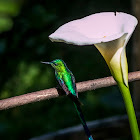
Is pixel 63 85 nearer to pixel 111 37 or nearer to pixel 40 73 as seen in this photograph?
pixel 111 37

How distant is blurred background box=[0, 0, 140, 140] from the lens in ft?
6.15

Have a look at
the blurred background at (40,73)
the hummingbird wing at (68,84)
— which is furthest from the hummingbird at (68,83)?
the blurred background at (40,73)

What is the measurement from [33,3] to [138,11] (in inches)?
38.1

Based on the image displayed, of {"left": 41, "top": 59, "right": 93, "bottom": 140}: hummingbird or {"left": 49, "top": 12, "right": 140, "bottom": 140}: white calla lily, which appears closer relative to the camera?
{"left": 49, "top": 12, "right": 140, "bottom": 140}: white calla lily

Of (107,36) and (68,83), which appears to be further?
(68,83)

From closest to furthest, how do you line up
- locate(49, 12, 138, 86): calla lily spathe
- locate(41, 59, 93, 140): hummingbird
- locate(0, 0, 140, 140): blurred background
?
1. locate(49, 12, 138, 86): calla lily spathe
2. locate(41, 59, 93, 140): hummingbird
3. locate(0, 0, 140, 140): blurred background

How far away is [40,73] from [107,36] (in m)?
1.51

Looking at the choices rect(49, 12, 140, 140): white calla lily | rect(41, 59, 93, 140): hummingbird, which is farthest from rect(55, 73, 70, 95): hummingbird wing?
rect(49, 12, 140, 140): white calla lily

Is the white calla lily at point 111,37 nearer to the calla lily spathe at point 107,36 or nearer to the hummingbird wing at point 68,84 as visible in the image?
the calla lily spathe at point 107,36

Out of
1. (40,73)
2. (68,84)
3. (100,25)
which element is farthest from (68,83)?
(40,73)

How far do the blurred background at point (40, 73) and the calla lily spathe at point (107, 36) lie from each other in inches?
41.5

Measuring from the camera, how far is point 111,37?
553 mm

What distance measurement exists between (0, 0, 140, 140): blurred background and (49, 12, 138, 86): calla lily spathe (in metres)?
1.05

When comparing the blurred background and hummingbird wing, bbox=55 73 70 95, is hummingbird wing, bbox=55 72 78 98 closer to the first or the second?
hummingbird wing, bbox=55 73 70 95
